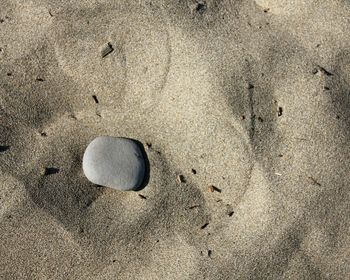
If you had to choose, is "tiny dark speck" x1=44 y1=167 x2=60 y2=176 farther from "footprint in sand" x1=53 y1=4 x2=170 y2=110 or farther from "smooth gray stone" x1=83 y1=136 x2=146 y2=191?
"footprint in sand" x1=53 y1=4 x2=170 y2=110

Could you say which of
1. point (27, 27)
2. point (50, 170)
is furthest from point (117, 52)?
point (50, 170)

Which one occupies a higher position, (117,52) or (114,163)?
(117,52)

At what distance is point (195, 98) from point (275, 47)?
1.76ft

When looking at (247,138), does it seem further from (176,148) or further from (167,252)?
(167,252)

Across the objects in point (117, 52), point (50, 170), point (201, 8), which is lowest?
point (50, 170)

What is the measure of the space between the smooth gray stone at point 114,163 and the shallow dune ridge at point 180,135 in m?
0.06

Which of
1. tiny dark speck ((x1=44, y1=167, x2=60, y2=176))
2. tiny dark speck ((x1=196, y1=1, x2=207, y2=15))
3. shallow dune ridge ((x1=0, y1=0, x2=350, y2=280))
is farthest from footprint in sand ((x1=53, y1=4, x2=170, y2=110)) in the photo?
tiny dark speck ((x1=44, y1=167, x2=60, y2=176))

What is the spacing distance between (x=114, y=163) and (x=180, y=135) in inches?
15.6

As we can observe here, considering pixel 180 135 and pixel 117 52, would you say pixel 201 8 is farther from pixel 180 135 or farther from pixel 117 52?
pixel 180 135

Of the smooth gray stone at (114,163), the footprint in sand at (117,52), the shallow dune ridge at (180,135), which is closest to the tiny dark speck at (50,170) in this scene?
the shallow dune ridge at (180,135)

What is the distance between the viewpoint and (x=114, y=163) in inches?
107

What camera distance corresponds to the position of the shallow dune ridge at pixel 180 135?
271 centimetres

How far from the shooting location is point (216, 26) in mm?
2752

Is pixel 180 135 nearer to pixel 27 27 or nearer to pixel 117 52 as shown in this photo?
pixel 117 52
